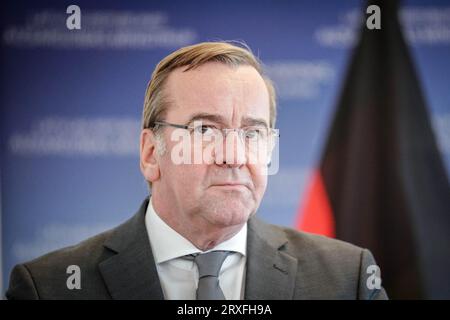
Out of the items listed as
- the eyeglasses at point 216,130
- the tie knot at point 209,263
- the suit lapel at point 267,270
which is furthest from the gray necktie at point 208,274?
the eyeglasses at point 216,130

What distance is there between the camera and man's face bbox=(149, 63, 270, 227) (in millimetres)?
1941

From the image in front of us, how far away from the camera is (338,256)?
2119 millimetres

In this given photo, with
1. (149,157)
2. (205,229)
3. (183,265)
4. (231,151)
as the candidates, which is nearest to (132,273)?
(183,265)

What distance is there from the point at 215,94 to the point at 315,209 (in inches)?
25.9

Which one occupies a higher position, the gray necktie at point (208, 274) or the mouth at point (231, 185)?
the mouth at point (231, 185)

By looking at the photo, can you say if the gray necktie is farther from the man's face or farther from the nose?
the nose

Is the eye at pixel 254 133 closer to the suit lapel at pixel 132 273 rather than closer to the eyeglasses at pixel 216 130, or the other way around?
the eyeglasses at pixel 216 130

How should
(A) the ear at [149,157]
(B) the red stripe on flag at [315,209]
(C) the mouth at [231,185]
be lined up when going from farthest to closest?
(B) the red stripe on flag at [315,209], (A) the ear at [149,157], (C) the mouth at [231,185]

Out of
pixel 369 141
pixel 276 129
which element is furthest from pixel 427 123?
pixel 276 129

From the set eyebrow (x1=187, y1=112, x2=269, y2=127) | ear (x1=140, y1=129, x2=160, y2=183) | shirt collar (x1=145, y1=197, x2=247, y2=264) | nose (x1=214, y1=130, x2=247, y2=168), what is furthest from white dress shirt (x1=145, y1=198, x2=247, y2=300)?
eyebrow (x1=187, y1=112, x2=269, y2=127)

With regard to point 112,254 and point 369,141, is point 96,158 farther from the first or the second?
point 369,141

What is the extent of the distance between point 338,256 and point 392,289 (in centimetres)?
33

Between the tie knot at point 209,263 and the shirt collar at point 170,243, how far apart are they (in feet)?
0.08

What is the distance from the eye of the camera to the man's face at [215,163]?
194 cm
